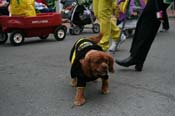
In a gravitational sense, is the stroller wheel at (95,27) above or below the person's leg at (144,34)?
below

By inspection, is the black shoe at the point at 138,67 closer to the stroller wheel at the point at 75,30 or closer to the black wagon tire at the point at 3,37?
the black wagon tire at the point at 3,37

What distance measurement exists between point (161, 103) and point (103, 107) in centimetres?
64

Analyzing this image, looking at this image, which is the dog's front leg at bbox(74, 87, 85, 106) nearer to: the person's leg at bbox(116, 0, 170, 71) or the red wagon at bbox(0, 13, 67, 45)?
the person's leg at bbox(116, 0, 170, 71)

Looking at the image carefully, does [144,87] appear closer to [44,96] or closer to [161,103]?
Result: [161,103]

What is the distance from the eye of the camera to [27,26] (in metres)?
9.08

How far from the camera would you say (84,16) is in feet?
37.2

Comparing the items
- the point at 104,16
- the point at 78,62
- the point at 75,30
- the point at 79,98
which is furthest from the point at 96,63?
the point at 75,30

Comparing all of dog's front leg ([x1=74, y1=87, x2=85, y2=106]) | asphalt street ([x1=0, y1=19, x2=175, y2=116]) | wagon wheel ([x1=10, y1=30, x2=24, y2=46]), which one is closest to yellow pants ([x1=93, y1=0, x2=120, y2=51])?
asphalt street ([x1=0, y1=19, x2=175, y2=116])

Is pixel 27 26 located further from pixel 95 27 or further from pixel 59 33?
pixel 95 27

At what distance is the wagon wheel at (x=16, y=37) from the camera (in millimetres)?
8945

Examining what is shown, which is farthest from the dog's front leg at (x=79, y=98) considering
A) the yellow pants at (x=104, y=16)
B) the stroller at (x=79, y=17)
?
the stroller at (x=79, y=17)

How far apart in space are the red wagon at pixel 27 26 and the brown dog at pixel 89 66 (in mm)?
4388

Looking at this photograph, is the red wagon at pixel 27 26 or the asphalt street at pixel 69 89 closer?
the asphalt street at pixel 69 89

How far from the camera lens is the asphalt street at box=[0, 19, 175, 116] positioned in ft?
14.1
